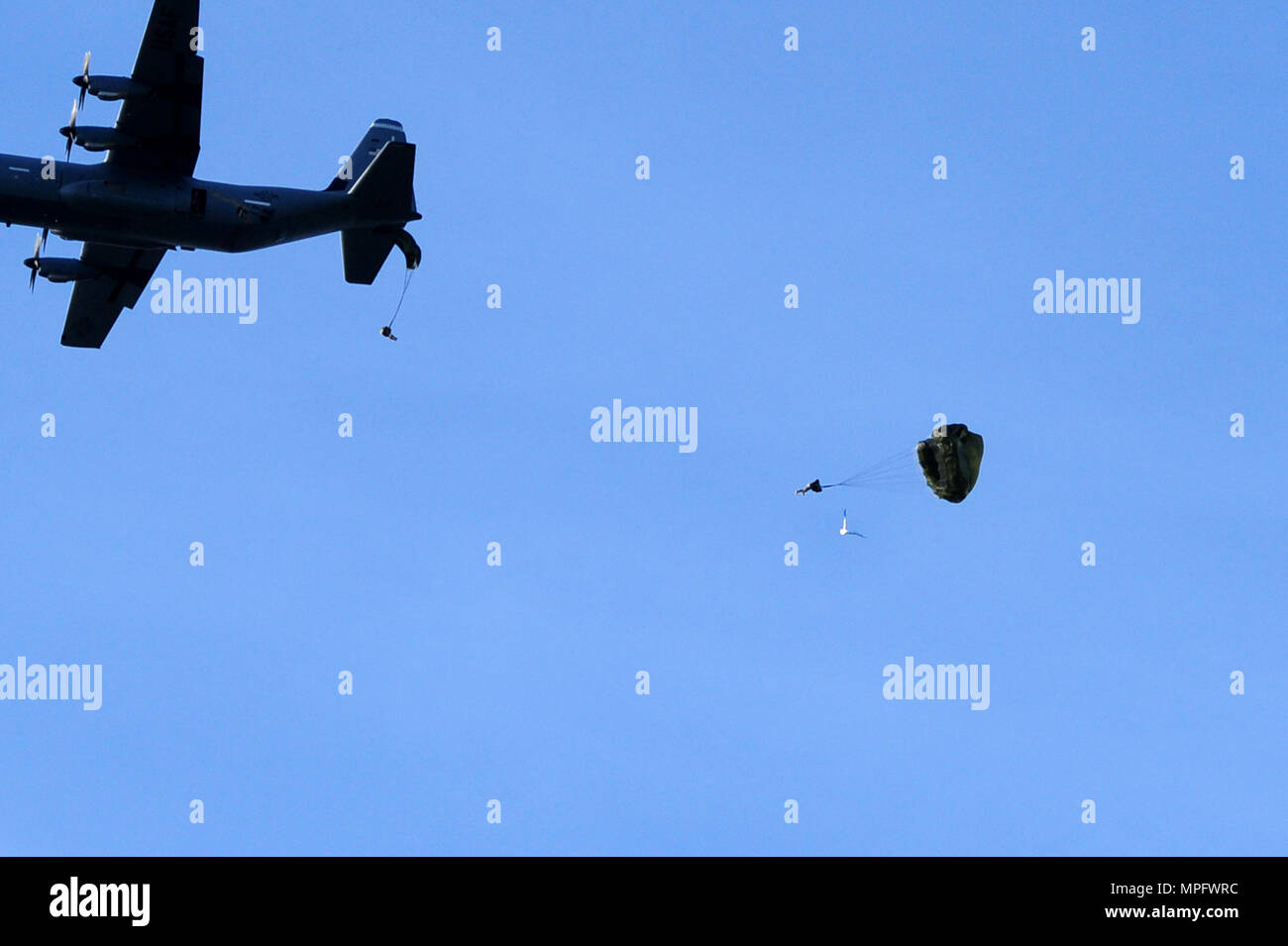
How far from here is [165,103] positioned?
58312 millimetres

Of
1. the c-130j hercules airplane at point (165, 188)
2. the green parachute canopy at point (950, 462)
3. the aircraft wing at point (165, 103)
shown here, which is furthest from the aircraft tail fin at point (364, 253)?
the green parachute canopy at point (950, 462)

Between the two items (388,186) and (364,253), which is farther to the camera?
(364,253)

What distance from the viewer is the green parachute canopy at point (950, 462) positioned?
192 feet

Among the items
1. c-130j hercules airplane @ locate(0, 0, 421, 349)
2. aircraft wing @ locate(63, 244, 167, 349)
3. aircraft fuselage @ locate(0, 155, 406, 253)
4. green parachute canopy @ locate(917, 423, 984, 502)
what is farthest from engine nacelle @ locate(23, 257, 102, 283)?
green parachute canopy @ locate(917, 423, 984, 502)

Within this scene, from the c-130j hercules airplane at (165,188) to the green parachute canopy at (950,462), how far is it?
18.8m

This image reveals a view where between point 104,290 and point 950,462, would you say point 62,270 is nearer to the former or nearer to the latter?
point 104,290

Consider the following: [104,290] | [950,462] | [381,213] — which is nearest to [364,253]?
[381,213]

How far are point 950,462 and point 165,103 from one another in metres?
27.4

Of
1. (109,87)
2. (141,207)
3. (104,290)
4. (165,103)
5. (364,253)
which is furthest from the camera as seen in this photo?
(104,290)
